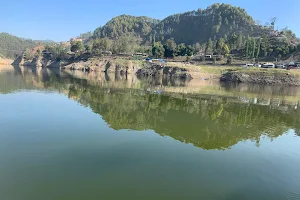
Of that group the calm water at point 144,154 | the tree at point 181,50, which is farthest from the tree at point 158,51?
the calm water at point 144,154

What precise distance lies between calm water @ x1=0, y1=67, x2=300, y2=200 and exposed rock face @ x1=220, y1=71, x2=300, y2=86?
61765 millimetres

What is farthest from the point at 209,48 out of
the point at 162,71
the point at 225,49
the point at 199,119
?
the point at 199,119

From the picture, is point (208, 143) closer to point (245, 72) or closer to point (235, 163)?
point (235, 163)

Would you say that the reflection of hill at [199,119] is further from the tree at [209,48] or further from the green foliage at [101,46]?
the green foliage at [101,46]

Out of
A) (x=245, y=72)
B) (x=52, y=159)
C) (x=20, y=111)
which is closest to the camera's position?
(x=52, y=159)

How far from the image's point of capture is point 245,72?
97.8m

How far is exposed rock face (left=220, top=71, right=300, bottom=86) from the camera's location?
8985 cm

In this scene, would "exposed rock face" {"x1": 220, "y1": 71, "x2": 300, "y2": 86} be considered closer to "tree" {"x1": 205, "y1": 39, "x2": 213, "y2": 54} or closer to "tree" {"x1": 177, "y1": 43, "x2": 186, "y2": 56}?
"tree" {"x1": 177, "y1": 43, "x2": 186, "y2": 56}

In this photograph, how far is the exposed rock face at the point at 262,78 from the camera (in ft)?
295

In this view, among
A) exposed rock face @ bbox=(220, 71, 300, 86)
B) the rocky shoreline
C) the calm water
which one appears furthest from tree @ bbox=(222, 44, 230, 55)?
the calm water

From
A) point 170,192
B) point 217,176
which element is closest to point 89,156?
point 170,192

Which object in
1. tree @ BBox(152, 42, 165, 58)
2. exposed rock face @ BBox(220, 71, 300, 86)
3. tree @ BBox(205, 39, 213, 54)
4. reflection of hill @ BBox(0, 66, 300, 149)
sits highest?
tree @ BBox(205, 39, 213, 54)

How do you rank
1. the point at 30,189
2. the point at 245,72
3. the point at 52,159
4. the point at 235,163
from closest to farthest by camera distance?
the point at 30,189, the point at 52,159, the point at 235,163, the point at 245,72

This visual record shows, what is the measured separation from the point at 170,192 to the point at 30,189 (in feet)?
26.5
